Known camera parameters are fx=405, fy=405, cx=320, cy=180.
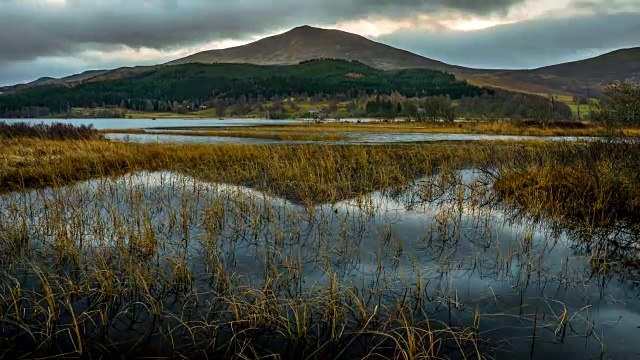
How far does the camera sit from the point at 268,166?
22609 millimetres

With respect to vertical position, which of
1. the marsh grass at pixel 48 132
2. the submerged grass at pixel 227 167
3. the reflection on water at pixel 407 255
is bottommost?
the reflection on water at pixel 407 255

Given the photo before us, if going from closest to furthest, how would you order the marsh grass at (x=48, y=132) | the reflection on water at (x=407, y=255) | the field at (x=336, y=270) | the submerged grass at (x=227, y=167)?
the field at (x=336, y=270) < the reflection on water at (x=407, y=255) < the submerged grass at (x=227, y=167) < the marsh grass at (x=48, y=132)

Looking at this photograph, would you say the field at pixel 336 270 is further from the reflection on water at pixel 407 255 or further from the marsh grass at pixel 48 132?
the marsh grass at pixel 48 132

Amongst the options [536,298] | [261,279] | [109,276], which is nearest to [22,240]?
[109,276]

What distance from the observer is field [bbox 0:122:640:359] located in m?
5.77

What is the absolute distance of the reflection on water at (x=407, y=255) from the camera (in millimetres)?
6451

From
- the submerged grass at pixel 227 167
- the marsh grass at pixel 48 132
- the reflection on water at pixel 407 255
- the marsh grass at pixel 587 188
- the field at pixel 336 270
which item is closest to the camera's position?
the field at pixel 336 270

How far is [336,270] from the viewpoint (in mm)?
8516

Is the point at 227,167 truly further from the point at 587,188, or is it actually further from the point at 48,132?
the point at 48,132

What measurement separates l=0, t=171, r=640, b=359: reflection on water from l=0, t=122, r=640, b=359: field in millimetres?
52

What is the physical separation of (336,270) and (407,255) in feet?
6.76

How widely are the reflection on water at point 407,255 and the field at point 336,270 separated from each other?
0.05m

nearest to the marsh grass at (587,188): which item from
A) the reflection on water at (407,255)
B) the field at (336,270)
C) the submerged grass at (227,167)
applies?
the field at (336,270)

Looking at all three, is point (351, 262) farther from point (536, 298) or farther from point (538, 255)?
point (538, 255)
